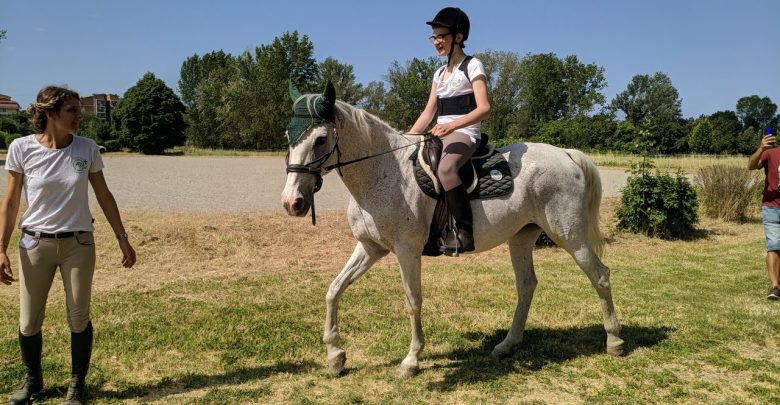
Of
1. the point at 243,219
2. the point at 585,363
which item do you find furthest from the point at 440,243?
the point at 243,219

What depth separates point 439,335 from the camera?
17.6ft

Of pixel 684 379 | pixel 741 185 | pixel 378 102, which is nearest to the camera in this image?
pixel 684 379

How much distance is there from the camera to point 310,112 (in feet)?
12.1

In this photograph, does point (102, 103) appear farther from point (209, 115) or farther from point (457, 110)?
point (457, 110)

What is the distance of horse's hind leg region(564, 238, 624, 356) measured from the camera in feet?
15.2

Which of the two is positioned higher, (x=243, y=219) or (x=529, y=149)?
Result: (x=529, y=149)

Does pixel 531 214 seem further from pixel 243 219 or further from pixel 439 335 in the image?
pixel 243 219

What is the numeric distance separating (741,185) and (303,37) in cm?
5927

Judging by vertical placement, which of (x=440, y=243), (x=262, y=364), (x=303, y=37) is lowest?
(x=262, y=364)

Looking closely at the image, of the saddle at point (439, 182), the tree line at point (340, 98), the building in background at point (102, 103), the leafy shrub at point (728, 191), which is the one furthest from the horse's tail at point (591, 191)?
the building in background at point (102, 103)

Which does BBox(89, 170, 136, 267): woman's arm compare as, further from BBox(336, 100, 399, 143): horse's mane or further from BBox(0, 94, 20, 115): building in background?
BBox(0, 94, 20, 115): building in background

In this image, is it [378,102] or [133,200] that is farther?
[378,102]

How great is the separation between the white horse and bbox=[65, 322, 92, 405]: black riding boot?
1892 mm

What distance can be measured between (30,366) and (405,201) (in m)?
3.20
